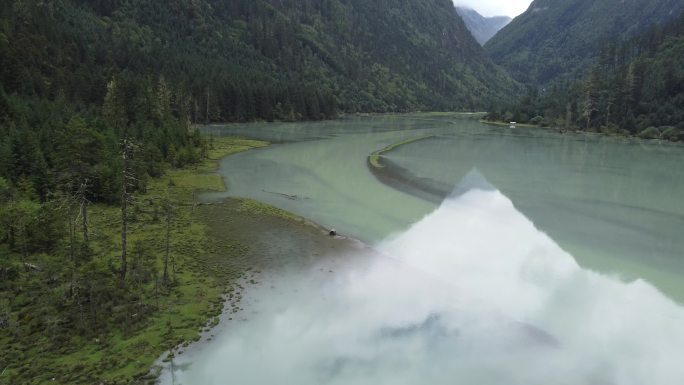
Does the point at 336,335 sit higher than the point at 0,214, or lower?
lower

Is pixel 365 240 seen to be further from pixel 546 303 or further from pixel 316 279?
pixel 546 303

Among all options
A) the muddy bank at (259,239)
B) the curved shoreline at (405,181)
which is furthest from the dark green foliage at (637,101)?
the muddy bank at (259,239)

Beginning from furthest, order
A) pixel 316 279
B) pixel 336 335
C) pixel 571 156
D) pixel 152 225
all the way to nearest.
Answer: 1. pixel 571 156
2. pixel 152 225
3. pixel 316 279
4. pixel 336 335

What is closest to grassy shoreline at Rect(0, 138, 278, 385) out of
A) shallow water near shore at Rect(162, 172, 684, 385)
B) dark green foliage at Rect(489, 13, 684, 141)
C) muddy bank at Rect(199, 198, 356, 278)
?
muddy bank at Rect(199, 198, 356, 278)

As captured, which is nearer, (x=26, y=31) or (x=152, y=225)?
(x=152, y=225)

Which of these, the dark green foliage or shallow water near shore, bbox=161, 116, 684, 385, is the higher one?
the dark green foliage

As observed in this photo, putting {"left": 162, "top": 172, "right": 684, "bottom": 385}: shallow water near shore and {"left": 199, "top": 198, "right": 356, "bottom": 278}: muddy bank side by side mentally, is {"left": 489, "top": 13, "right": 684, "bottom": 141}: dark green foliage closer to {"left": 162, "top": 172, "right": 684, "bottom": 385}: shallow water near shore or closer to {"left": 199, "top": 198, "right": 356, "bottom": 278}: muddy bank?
{"left": 162, "top": 172, "right": 684, "bottom": 385}: shallow water near shore

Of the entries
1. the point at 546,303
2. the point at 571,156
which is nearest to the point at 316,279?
the point at 546,303

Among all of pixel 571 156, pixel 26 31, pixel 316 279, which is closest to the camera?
pixel 316 279
